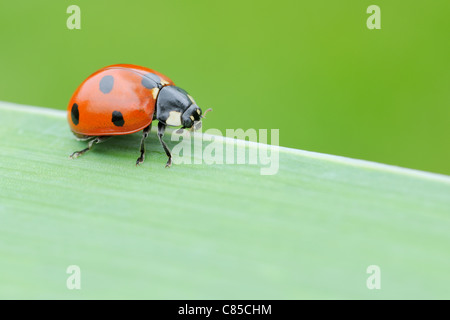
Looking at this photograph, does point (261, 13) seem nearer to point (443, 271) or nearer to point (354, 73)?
point (354, 73)

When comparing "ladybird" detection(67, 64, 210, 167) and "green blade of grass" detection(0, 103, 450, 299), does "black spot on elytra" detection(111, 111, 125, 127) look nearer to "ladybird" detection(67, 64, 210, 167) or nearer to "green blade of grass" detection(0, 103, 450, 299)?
"ladybird" detection(67, 64, 210, 167)

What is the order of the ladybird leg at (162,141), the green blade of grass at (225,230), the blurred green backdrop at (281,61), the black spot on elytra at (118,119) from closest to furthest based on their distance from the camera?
the green blade of grass at (225,230)
the ladybird leg at (162,141)
the black spot on elytra at (118,119)
the blurred green backdrop at (281,61)

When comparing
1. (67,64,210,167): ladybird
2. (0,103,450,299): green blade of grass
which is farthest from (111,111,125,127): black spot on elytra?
(0,103,450,299): green blade of grass

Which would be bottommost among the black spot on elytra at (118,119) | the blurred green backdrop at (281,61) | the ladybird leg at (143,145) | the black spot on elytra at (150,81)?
the ladybird leg at (143,145)

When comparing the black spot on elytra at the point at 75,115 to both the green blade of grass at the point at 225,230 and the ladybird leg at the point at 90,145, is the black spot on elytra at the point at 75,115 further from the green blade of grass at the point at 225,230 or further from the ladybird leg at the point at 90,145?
the green blade of grass at the point at 225,230

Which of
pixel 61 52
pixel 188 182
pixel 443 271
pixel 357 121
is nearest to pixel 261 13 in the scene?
pixel 357 121

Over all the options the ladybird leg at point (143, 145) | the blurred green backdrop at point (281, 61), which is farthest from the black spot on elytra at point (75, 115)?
the blurred green backdrop at point (281, 61)
